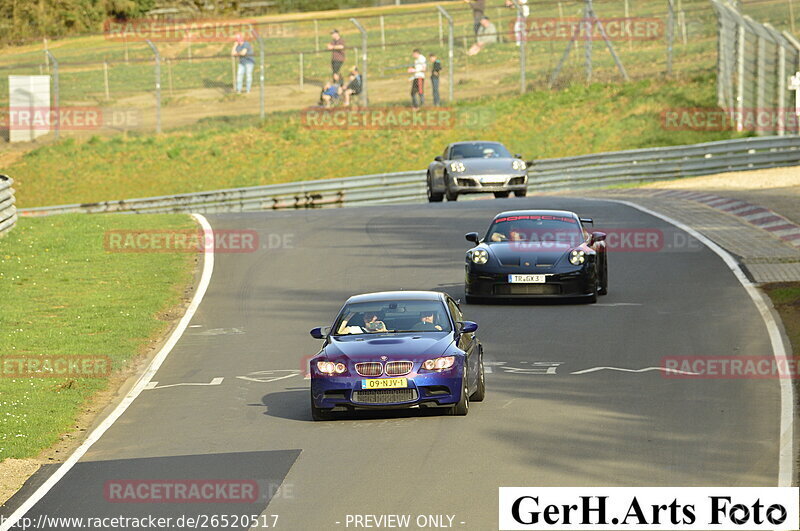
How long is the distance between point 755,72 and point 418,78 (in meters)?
11.5

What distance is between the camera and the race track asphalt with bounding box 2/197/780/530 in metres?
11.1

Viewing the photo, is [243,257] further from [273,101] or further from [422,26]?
[422,26]

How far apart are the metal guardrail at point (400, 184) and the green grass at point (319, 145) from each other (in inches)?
201

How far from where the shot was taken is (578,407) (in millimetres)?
14102

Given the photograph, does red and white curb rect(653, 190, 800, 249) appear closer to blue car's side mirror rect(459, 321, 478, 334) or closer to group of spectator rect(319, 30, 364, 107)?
blue car's side mirror rect(459, 321, 478, 334)

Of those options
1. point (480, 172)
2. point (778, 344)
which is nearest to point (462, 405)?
point (778, 344)

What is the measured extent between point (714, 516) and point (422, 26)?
57.6 metres

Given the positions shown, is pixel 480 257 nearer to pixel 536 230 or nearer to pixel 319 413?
pixel 536 230

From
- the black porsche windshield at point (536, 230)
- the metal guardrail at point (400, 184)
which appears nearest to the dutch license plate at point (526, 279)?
the black porsche windshield at point (536, 230)

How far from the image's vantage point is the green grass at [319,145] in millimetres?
45781

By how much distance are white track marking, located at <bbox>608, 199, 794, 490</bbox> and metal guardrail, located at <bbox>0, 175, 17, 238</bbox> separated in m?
13.9

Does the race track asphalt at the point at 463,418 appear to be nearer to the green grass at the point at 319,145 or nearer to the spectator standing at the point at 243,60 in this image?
the green grass at the point at 319,145

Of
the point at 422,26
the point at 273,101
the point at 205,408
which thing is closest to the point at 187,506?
the point at 205,408

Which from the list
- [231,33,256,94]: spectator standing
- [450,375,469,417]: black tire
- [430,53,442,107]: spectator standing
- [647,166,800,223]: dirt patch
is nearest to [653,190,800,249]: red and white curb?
[647,166,800,223]: dirt patch
